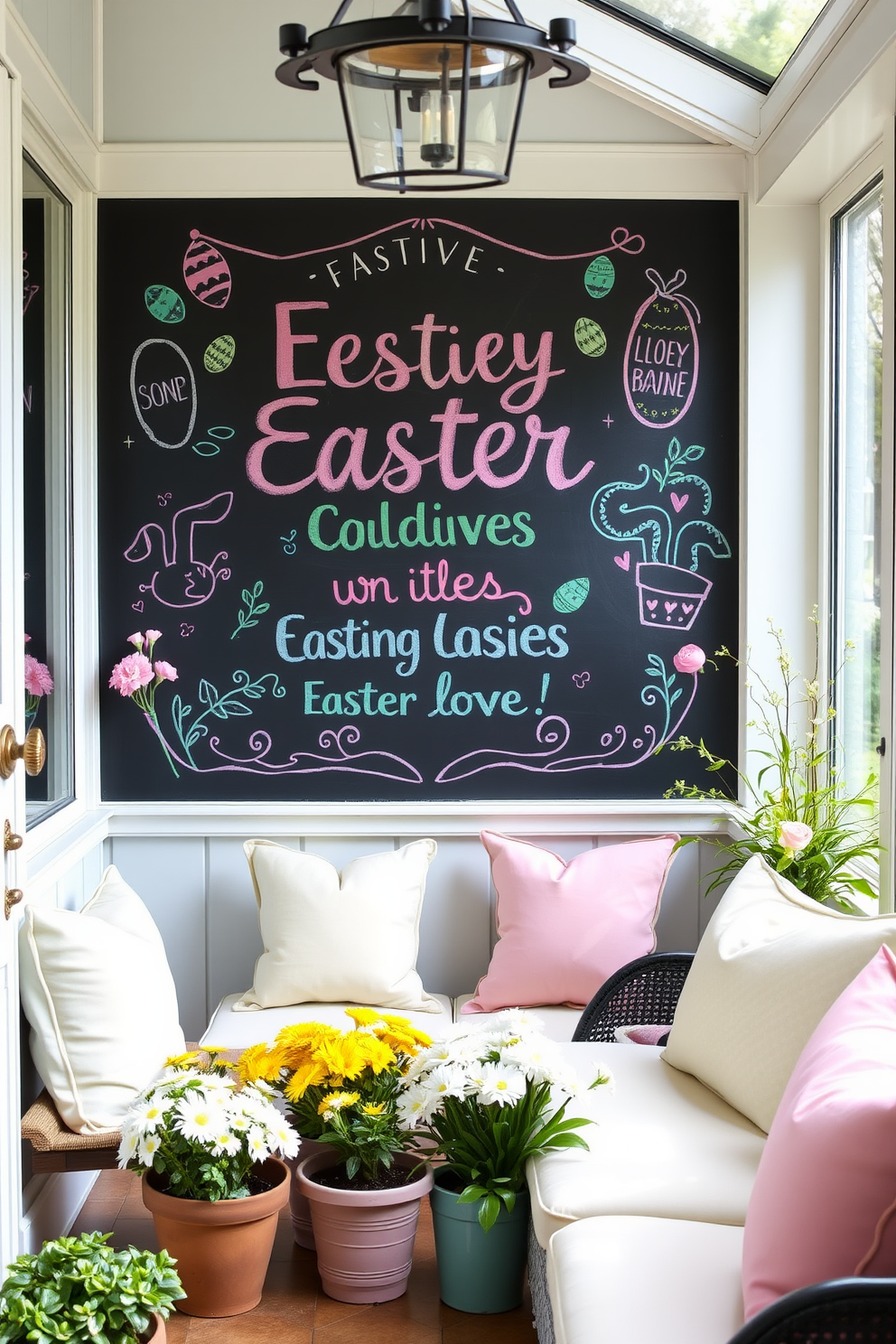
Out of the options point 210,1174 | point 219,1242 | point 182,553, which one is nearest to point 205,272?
point 182,553

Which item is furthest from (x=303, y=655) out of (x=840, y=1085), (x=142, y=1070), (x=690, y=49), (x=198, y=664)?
(x=840, y=1085)

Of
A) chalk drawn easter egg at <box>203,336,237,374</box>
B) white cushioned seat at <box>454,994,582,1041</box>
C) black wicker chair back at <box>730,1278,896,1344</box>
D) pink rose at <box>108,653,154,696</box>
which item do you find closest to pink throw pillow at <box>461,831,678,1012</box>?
white cushioned seat at <box>454,994,582,1041</box>

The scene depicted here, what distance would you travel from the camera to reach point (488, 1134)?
7.28 feet

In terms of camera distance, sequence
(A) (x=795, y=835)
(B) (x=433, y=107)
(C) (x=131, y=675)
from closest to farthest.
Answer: (B) (x=433, y=107)
(A) (x=795, y=835)
(C) (x=131, y=675)

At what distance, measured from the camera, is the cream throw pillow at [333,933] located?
3109 millimetres

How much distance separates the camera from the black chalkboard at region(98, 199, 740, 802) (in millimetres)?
3354

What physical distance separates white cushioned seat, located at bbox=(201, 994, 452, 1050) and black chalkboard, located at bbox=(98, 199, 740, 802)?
60cm

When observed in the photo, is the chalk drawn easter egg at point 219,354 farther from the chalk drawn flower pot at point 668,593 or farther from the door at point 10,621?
the chalk drawn flower pot at point 668,593

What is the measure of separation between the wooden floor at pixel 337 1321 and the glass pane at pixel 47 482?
1138 mm

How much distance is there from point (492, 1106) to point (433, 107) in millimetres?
1607

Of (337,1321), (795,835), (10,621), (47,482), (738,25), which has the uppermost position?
(738,25)

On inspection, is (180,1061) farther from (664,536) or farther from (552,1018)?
(664,536)

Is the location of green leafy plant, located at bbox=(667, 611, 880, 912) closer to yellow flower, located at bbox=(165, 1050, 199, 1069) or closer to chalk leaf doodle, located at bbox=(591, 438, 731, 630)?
chalk leaf doodle, located at bbox=(591, 438, 731, 630)

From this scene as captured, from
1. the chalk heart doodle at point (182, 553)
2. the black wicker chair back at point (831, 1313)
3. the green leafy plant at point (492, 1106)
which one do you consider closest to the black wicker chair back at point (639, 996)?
the green leafy plant at point (492, 1106)
